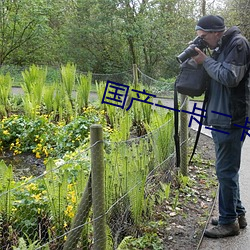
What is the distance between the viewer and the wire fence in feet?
8.37

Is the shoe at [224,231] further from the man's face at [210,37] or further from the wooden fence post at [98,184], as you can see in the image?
the man's face at [210,37]

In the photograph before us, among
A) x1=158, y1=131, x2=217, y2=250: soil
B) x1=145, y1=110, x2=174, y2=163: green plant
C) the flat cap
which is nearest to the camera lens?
the flat cap

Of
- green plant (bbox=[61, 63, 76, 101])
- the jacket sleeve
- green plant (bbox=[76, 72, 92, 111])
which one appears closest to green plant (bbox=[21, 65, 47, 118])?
green plant (bbox=[61, 63, 76, 101])

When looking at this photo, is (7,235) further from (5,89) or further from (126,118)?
(5,89)

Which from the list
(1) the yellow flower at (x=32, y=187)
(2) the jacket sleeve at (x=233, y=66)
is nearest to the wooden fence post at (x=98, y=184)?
(1) the yellow flower at (x=32, y=187)

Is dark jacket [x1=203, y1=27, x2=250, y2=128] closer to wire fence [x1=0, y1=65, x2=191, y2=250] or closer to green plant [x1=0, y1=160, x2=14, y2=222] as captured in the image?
wire fence [x1=0, y1=65, x2=191, y2=250]

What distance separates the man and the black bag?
63 mm

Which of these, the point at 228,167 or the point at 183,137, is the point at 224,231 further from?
the point at 183,137

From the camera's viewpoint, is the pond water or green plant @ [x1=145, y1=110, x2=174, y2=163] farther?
the pond water

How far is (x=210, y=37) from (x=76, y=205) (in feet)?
5.73

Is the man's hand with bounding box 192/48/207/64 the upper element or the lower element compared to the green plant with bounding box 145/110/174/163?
upper

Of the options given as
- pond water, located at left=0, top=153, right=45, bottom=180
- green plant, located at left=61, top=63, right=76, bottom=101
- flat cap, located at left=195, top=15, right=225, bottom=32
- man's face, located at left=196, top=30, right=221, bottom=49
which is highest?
flat cap, located at left=195, top=15, right=225, bottom=32

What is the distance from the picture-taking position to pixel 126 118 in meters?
5.31

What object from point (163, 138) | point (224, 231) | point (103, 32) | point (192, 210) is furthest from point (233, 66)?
point (103, 32)
